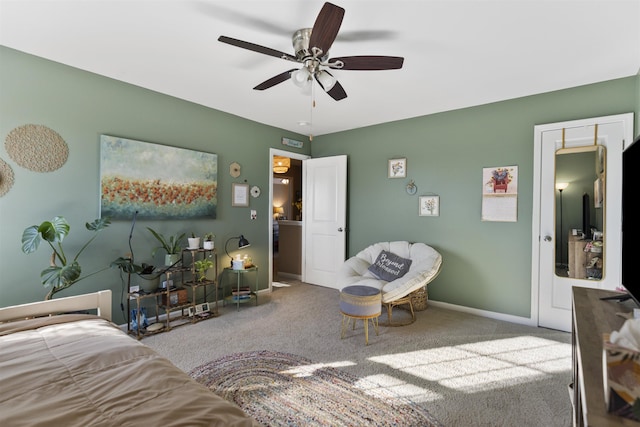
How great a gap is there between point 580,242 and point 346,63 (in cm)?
300

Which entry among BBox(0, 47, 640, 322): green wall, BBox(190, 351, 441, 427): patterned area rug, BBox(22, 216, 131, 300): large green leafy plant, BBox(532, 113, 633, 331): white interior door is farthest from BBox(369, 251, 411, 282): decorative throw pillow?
BBox(22, 216, 131, 300): large green leafy plant

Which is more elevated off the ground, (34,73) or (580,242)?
(34,73)

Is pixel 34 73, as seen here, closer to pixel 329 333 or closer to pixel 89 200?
pixel 89 200

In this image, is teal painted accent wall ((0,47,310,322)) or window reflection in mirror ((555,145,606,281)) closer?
teal painted accent wall ((0,47,310,322))

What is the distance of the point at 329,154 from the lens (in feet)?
16.7

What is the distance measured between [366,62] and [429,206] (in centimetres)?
244

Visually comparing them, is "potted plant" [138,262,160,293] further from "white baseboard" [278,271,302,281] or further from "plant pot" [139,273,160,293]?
"white baseboard" [278,271,302,281]

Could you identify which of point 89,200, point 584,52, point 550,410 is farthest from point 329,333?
point 584,52

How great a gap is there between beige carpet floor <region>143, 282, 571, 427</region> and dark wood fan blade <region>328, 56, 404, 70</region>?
2.25 meters

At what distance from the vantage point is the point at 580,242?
3.12 meters

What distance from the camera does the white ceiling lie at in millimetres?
1977

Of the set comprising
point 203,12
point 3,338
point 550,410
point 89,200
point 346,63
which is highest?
point 203,12

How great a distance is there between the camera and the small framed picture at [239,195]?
4.13 metres

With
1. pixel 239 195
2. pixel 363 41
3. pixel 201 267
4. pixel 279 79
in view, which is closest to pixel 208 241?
pixel 201 267
